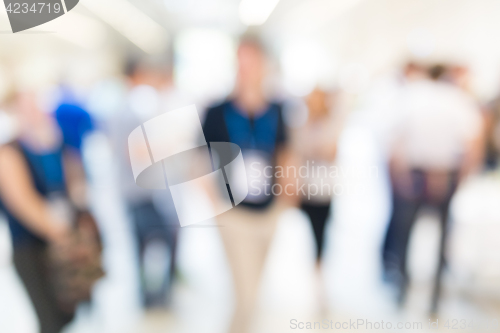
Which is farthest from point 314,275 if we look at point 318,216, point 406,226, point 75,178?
point 75,178

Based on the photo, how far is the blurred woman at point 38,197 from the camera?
1.10m

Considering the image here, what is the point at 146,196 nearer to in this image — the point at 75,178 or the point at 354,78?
the point at 75,178

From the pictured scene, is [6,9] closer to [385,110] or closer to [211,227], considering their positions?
[211,227]

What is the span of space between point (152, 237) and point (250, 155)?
0.65 meters

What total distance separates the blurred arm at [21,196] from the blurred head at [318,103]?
3.87 feet

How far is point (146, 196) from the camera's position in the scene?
1324mm

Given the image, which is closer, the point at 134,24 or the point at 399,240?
the point at 134,24

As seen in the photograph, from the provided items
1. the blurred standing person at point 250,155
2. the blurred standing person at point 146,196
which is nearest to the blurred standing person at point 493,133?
the blurred standing person at point 250,155

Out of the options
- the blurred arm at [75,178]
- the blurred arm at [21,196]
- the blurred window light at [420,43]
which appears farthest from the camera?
the blurred window light at [420,43]

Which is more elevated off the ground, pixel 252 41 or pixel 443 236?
pixel 252 41

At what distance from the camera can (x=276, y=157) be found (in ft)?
4.09

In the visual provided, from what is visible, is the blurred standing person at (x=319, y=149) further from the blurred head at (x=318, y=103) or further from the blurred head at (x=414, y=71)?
the blurred head at (x=414, y=71)

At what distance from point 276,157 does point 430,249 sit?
3.52ft

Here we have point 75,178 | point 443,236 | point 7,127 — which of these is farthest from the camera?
point 443,236
